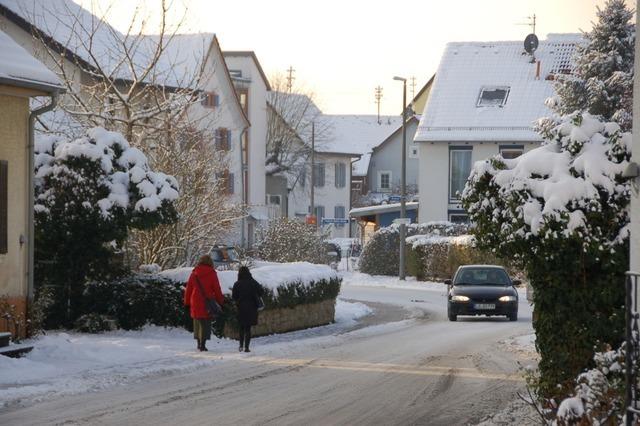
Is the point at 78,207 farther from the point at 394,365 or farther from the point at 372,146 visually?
the point at 372,146

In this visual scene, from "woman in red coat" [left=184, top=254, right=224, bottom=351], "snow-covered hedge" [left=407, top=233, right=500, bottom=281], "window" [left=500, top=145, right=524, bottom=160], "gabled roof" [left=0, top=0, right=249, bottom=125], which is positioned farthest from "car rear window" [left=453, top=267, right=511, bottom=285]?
"window" [left=500, top=145, right=524, bottom=160]

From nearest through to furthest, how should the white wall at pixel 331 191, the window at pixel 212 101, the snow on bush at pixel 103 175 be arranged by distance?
1. the snow on bush at pixel 103 175
2. the window at pixel 212 101
3. the white wall at pixel 331 191

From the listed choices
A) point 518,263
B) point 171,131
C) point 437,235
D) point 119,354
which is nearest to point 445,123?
point 437,235

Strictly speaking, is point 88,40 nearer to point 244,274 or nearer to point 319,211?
point 244,274

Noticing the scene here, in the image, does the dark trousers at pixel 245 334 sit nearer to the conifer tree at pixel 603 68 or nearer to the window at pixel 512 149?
the conifer tree at pixel 603 68

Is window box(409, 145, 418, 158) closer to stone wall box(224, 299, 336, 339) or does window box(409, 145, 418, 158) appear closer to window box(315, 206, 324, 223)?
window box(315, 206, 324, 223)

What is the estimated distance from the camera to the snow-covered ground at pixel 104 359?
15.5 meters

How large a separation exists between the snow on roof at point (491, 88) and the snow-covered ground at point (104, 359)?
38.2 metres

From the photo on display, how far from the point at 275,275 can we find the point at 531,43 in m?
42.6

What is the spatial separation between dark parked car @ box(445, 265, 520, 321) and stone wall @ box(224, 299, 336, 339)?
368cm

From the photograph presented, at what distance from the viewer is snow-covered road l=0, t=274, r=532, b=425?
43.9ft

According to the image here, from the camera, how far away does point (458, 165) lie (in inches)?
2486

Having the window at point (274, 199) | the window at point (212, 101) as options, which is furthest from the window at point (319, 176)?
the window at point (212, 101)

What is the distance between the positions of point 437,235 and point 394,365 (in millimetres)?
35228
